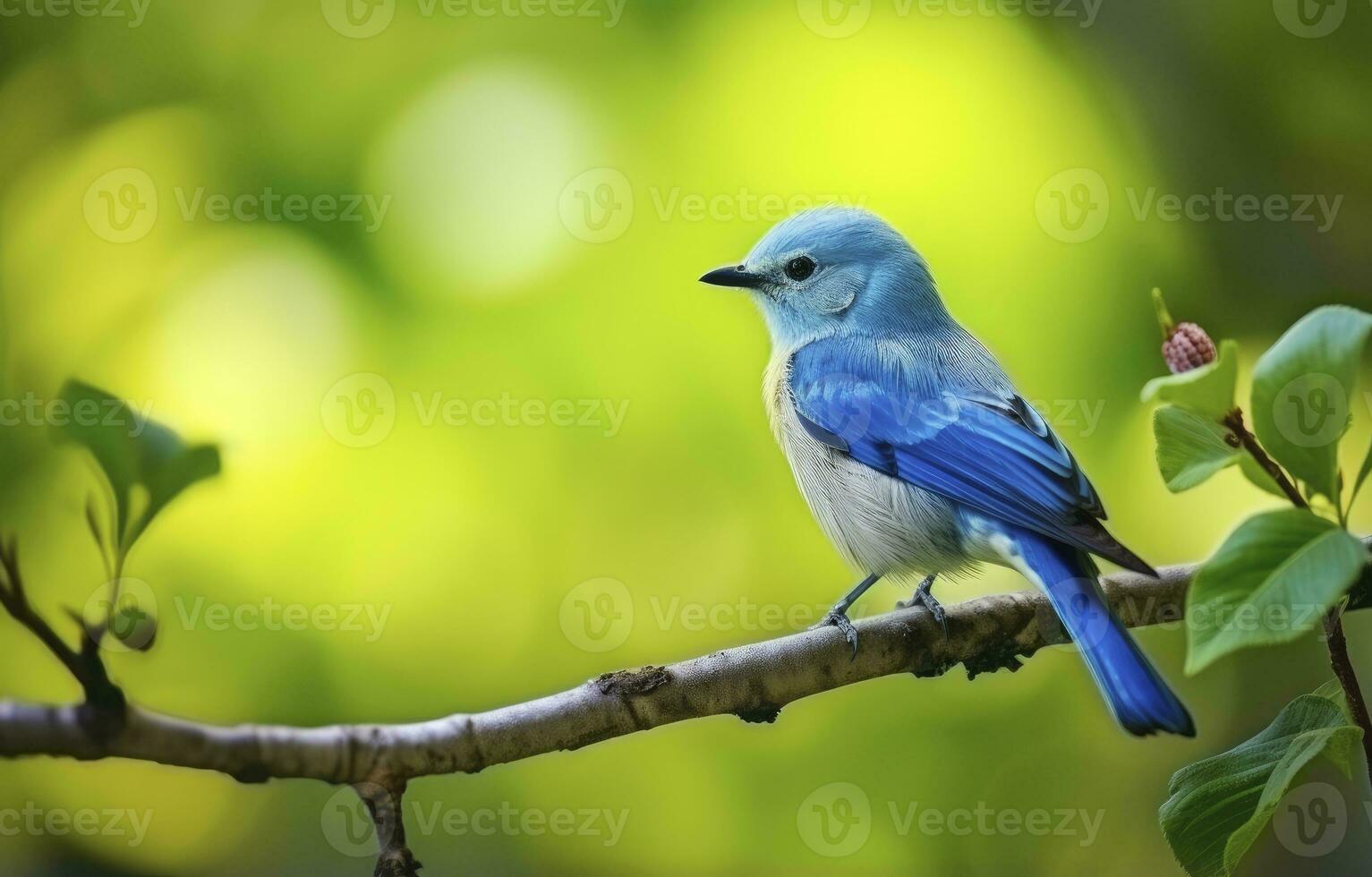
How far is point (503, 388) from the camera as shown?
89.0 inches

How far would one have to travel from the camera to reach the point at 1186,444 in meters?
0.88

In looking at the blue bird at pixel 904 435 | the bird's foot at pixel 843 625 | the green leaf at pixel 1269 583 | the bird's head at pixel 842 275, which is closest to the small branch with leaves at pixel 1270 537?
the green leaf at pixel 1269 583

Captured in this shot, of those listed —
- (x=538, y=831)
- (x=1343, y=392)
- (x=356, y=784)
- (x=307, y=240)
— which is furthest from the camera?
(x=307, y=240)

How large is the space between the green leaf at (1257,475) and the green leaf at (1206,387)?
0.13 ft

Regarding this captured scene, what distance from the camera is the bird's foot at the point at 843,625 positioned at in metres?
1.34

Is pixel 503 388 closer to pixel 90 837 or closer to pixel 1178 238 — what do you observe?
pixel 90 837

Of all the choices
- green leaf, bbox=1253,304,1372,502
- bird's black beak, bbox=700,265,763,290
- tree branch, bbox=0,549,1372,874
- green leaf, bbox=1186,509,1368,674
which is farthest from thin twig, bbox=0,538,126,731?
bird's black beak, bbox=700,265,763,290

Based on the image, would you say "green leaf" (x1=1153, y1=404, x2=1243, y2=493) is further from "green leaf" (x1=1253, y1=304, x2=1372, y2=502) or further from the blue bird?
the blue bird

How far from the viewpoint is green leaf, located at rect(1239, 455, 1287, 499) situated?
840mm

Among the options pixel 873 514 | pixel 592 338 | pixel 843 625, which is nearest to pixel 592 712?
pixel 843 625

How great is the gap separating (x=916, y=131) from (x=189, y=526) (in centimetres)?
156

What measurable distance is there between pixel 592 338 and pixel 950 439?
81 centimetres

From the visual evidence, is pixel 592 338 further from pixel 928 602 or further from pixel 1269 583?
pixel 1269 583

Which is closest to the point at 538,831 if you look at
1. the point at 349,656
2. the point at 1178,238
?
the point at 349,656
